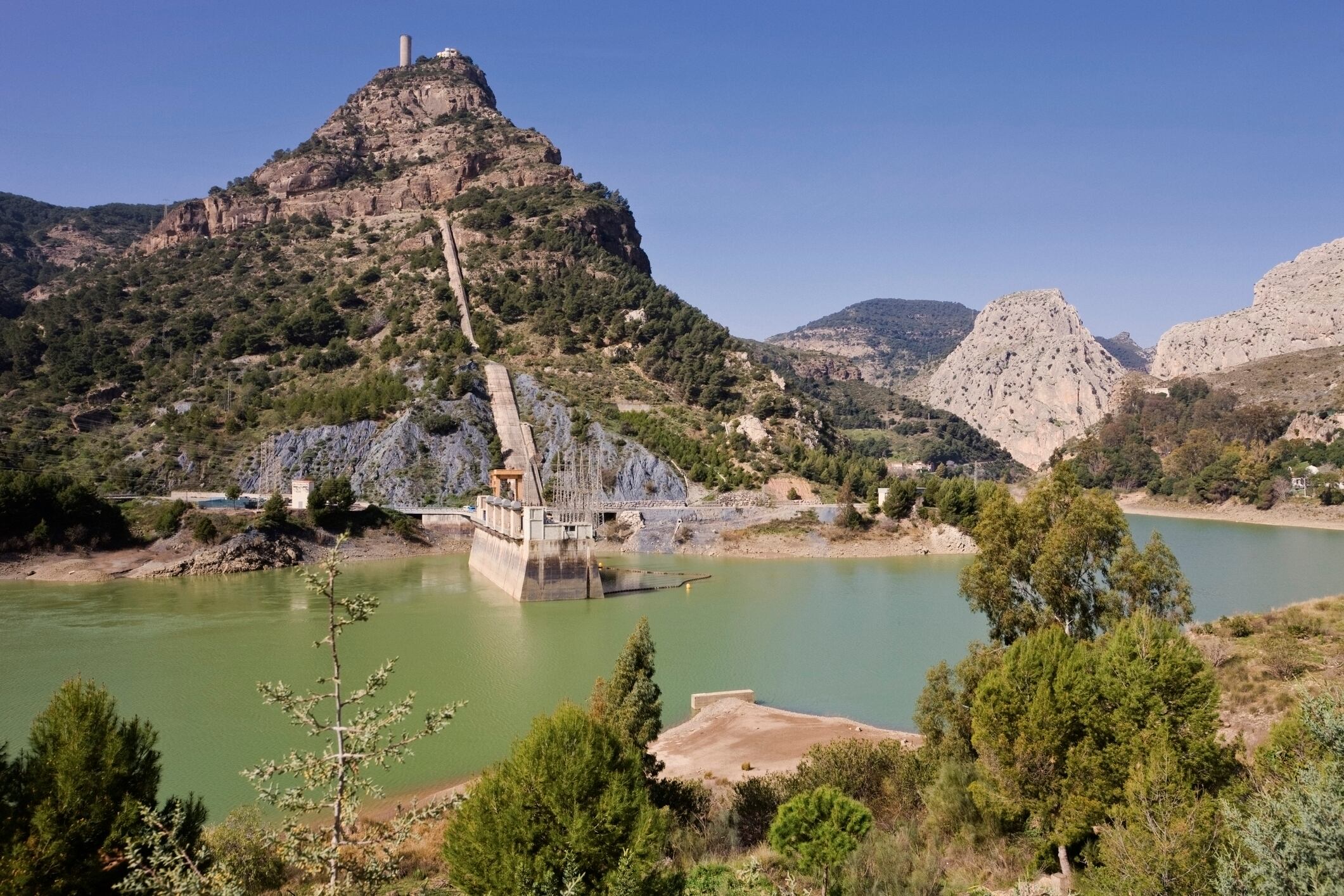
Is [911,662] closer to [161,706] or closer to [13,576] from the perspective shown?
[161,706]

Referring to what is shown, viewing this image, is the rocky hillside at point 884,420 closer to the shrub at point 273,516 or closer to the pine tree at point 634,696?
the shrub at point 273,516

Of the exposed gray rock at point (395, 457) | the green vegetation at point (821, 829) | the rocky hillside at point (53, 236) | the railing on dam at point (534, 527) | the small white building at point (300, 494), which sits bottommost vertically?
the green vegetation at point (821, 829)

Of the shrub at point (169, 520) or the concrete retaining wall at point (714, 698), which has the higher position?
the shrub at point (169, 520)

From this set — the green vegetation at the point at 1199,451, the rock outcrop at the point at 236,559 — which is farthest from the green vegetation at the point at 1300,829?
the green vegetation at the point at 1199,451

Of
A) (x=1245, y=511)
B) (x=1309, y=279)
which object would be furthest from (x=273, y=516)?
(x=1309, y=279)

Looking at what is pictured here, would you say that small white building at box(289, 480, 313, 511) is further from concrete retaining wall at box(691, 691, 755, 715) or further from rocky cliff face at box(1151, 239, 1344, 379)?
rocky cliff face at box(1151, 239, 1344, 379)

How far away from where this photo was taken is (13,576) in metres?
39.5

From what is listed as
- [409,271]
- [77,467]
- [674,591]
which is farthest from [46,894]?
[409,271]

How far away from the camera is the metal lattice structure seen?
5447 centimetres

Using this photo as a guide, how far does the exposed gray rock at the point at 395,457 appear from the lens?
5484cm

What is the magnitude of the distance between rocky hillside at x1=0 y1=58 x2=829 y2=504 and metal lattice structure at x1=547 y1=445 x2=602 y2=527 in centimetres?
107

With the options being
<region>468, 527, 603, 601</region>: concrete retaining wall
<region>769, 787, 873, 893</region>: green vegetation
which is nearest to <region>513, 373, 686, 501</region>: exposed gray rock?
<region>468, 527, 603, 601</region>: concrete retaining wall

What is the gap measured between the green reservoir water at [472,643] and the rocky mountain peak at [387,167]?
6162 cm

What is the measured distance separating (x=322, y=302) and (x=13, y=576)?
128 ft
